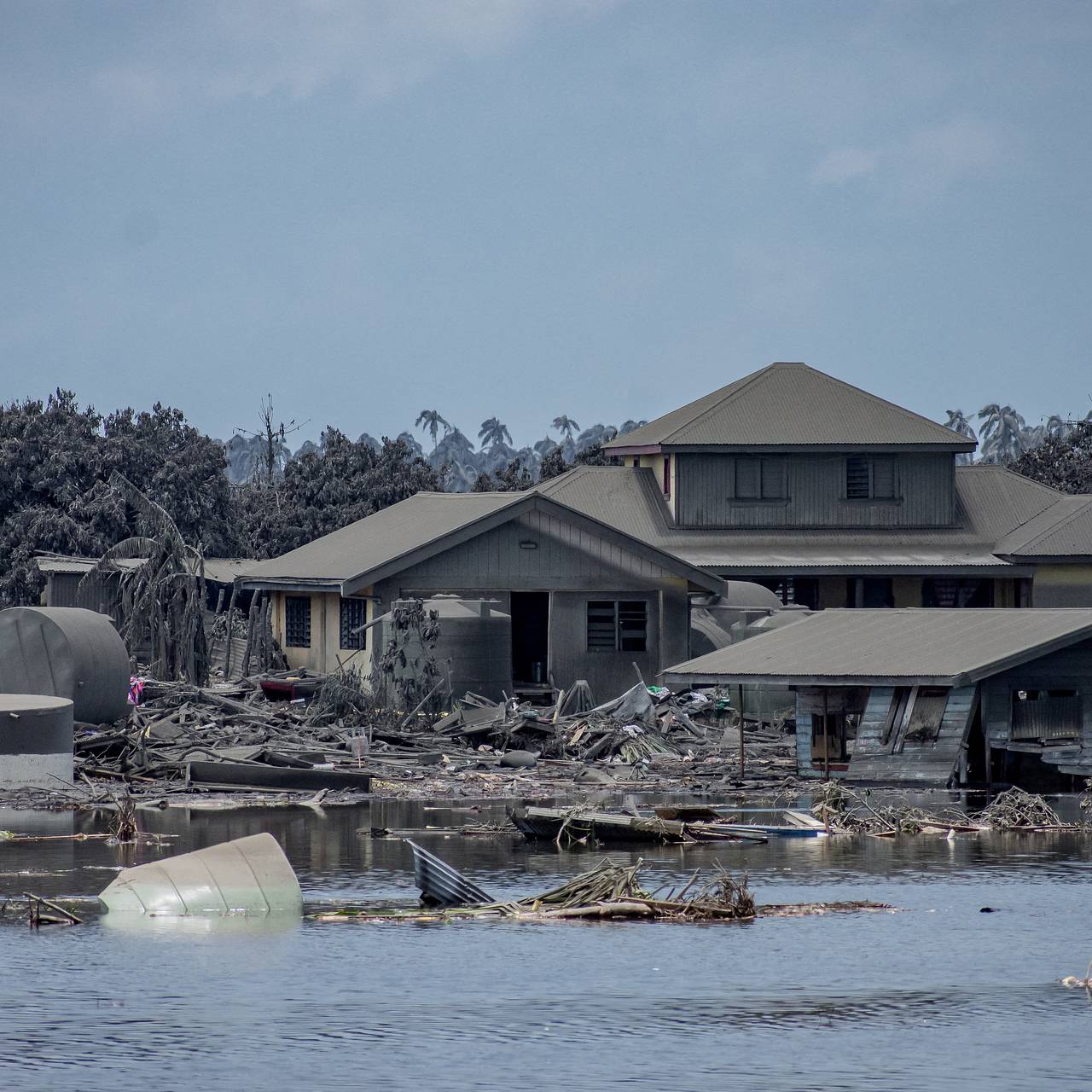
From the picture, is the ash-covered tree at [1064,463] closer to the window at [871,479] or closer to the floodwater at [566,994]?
the window at [871,479]

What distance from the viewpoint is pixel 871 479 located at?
6028 cm

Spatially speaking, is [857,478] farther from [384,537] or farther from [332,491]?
[332,491]

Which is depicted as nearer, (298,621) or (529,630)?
(298,621)

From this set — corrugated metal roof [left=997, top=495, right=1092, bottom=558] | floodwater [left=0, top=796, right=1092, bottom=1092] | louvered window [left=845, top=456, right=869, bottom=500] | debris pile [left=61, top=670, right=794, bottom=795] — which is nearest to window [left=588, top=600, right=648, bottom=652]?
debris pile [left=61, top=670, right=794, bottom=795]

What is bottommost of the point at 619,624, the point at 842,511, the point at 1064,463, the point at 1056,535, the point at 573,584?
the point at 619,624

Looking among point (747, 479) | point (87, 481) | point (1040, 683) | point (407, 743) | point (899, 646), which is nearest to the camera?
point (1040, 683)

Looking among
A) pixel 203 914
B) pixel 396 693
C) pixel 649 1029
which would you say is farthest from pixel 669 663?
pixel 649 1029

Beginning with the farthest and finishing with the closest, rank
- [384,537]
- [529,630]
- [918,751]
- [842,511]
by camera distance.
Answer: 1. [842,511]
2. [529,630]
3. [384,537]
4. [918,751]

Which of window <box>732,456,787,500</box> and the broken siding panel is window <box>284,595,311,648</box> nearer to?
window <box>732,456,787,500</box>

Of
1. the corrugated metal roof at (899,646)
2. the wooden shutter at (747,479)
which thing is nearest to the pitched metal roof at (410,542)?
the corrugated metal roof at (899,646)

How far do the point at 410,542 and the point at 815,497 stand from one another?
14353 mm

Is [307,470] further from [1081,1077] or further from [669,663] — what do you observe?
[1081,1077]

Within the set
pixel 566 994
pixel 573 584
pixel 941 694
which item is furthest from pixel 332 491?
pixel 566 994

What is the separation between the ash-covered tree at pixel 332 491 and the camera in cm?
7894
